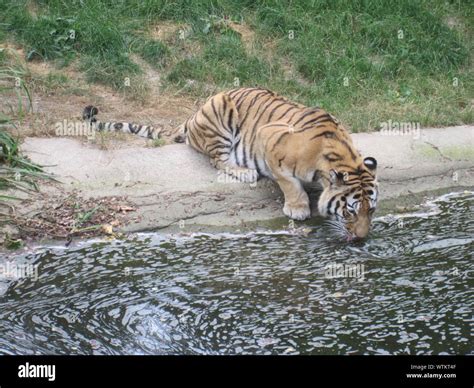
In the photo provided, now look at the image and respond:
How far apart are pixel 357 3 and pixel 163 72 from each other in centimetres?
280

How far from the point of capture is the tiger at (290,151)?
7691 millimetres

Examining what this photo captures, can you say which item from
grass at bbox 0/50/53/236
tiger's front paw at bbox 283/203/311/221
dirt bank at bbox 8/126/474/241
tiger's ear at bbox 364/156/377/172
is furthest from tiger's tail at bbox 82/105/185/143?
tiger's ear at bbox 364/156/377/172

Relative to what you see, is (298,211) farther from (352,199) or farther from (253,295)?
(253,295)

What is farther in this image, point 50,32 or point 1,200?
point 50,32

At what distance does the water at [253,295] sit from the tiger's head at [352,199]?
0.15 metres

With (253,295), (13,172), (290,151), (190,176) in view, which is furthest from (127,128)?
(253,295)

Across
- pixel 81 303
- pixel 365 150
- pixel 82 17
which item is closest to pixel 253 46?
pixel 82 17

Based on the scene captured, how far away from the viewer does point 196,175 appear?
342 inches

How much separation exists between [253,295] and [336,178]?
1505mm

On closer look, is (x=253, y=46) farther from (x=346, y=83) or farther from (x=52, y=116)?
(x=52, y=116)

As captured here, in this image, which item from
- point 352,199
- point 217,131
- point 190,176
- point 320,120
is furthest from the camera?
point 217,131

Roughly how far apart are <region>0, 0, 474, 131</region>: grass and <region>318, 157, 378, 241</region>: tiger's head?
7.38 ft

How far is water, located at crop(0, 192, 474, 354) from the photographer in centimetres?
595
